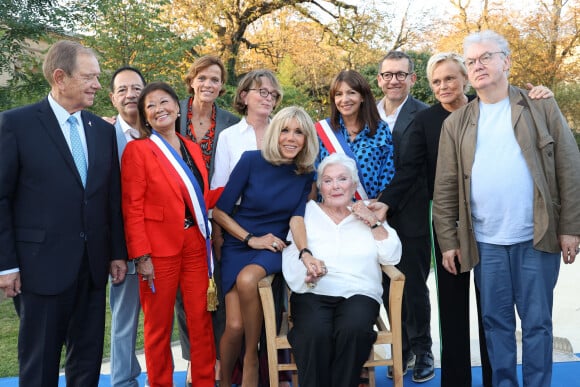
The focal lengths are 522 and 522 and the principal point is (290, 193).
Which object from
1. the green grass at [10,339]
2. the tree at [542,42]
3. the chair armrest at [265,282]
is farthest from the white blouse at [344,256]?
the tree at [542,42]

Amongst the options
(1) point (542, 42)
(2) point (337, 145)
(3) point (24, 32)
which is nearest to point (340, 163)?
(2) point (337, 145)

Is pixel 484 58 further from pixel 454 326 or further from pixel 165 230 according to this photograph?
pixel 165 230

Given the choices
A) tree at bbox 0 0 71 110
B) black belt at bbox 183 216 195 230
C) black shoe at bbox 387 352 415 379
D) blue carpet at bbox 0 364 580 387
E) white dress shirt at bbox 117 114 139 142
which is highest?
tree at bbox 0 0 71 110

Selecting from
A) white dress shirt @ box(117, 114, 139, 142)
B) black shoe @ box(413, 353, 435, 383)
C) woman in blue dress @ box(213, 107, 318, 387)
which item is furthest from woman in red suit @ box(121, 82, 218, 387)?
black shoe @ box(413, 353, 435, 383)

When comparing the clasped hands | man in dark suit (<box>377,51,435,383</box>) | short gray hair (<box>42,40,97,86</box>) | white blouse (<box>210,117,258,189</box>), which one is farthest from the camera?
man in dark suit (<box>377,51,435,383</box>)

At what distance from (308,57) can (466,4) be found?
26.1ft

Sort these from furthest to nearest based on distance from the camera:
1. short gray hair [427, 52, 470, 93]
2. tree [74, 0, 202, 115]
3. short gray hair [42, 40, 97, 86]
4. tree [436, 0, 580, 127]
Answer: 1. tree [436, 0, 580, 127]
2. tree [74, 0, 202, 115]
3. short gray hair [427, 52, 470, 93]
4. short gray hair [42, 40, 97, 86]

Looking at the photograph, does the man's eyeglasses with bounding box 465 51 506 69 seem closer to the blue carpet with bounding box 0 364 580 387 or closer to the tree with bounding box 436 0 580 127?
the blue carpet with bounding box 0 364 580 387

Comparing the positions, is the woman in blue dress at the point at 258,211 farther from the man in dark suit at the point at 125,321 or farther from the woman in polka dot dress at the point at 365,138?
the man in dark suit at the point at 125,321

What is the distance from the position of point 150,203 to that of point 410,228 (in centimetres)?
180

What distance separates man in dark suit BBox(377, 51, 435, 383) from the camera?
3.71m

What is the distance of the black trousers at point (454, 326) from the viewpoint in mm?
3346

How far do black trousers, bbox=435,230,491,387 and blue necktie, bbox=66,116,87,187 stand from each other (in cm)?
222

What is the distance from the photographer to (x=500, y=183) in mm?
2945
